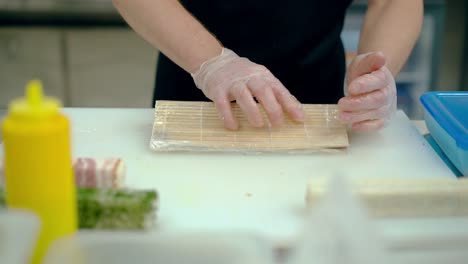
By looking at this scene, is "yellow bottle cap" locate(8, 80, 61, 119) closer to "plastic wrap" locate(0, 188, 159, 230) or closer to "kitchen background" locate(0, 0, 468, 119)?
"plastic wrap" locate(0, 188, 159, 230)

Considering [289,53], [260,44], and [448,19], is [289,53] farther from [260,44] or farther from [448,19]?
[448,19]

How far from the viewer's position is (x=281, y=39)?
4.55 ft

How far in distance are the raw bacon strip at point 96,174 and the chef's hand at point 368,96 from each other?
420 millimetres

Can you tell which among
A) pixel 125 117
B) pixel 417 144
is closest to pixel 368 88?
pixel 417 144

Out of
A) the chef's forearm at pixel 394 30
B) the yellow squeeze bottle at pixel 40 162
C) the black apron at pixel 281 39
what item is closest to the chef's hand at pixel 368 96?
the chef's forearm at pixel 394 30

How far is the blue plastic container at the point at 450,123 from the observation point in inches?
38.6

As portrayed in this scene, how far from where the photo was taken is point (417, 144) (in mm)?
1107

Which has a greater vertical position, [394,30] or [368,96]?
[394,30]

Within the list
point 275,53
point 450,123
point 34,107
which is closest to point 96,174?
point 34,107

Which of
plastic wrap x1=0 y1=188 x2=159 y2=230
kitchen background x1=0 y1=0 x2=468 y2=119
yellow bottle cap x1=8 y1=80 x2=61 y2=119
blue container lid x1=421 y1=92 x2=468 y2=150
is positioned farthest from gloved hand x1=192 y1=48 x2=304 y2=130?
kitchen background x1=0 y1=0 x2=468 y2=119

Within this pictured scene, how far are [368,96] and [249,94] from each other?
0.64ft

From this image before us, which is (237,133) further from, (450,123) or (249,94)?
(450,123)

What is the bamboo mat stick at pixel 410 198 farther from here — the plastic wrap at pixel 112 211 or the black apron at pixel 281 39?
the black apron at pixel 281 39

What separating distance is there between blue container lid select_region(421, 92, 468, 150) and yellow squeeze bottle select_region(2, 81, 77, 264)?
594 mm
